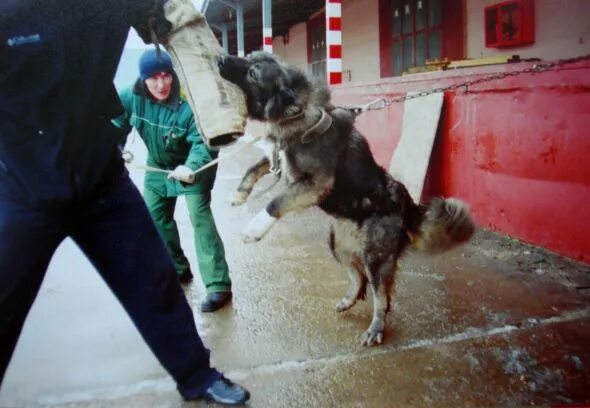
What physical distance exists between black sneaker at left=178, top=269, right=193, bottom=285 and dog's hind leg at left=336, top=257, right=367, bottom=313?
1.24 metres

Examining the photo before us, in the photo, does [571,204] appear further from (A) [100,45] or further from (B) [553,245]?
(A) [100,45]

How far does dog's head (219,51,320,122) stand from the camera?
112 inches

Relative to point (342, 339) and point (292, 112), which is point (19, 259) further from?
point (342, 339)

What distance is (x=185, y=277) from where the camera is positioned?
13.0 feet

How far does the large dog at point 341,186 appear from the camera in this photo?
291 centimetres

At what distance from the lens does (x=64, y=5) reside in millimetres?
1729

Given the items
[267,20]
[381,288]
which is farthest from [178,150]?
[267,20]

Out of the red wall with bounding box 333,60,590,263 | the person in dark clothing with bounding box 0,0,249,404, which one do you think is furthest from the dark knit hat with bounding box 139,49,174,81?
the red wall with bounding box 333,60,590,263

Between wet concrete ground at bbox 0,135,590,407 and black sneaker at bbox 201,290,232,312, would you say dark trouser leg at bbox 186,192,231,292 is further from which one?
wet concrete ground at bbox 0,135,590,407

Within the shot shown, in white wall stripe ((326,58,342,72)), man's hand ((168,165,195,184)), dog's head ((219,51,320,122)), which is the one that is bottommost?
man's hand ((168,165,195,184))

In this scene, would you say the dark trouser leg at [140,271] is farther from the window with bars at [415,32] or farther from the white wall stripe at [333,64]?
the window with bars at [415,32]

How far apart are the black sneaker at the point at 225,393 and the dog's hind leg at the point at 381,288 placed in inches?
34.9

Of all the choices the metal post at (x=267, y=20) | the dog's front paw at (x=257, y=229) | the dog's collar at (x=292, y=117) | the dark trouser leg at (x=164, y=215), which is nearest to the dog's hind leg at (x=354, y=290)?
the dog's front paw at (x=257, y=229)

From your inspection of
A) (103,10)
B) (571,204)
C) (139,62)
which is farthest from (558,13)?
(103,10)
